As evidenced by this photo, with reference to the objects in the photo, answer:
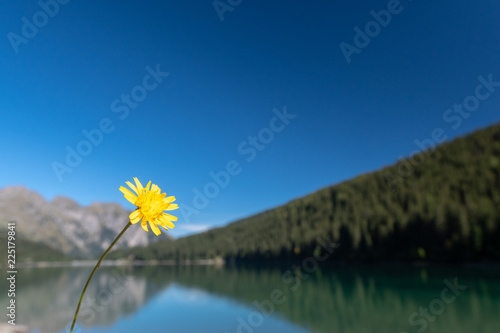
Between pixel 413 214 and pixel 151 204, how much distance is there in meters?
68.2

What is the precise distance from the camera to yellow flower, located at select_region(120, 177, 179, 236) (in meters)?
1.13

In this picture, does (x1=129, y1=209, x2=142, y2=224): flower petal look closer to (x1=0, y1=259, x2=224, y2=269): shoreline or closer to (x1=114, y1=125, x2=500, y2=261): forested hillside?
(x1=114, y1=125, x2=500, y2=261): forested hillside

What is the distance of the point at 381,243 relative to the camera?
62.9 metres

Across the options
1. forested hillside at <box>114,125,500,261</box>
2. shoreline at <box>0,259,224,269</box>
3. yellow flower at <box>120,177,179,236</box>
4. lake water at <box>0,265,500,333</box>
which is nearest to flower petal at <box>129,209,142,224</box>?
yellow flower at <box>120,177,179,236</box>

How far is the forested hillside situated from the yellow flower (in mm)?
54606

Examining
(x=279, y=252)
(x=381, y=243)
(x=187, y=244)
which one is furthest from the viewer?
(x=187, y=244)

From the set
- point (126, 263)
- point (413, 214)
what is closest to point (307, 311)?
point (413, 214)

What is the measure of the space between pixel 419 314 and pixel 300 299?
40.5 feet

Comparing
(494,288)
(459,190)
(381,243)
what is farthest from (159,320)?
(459,190)

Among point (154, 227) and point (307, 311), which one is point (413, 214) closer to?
point (307, 311)

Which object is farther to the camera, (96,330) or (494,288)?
(494,288)

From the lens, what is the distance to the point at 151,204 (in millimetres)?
1192

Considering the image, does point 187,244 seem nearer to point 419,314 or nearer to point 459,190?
point 459,190

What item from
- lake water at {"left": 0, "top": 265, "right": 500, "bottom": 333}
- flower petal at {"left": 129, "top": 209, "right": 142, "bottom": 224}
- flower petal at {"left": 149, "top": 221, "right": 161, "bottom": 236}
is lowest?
lake water at {"left": 0, "top": 265, "right": 500, "bottom": 333}
